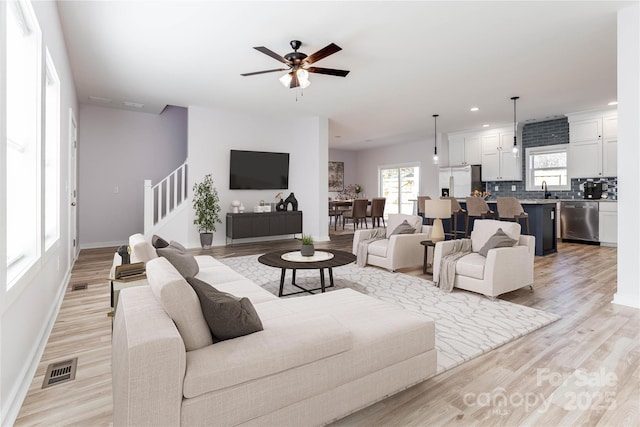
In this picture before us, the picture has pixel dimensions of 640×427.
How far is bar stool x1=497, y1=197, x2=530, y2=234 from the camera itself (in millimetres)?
5914

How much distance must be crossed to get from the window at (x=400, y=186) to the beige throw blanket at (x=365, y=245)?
19.8 ft

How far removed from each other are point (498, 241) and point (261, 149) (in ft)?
17.3

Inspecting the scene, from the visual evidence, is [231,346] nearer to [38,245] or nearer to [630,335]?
[38,245]

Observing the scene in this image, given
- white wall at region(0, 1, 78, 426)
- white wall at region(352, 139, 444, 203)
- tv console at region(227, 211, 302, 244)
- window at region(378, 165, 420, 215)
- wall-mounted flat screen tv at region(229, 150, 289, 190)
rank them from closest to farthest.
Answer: white wall at region(0, 1, 78, 426) < tv console at region(227, 211, 302, 244) < wall-mounted flat screen tv at region(229, 150, 289, 190) < white wall at region(352, 139, 444, 203) < window at region(378, 165, 420, 215)

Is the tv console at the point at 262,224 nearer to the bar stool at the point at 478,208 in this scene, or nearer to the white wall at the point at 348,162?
the bar stool at the point at 478,208

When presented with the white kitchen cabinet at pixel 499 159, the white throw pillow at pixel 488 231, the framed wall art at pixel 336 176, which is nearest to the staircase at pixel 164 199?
the white throw pillow at pixel 488 231

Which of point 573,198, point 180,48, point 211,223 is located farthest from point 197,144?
point 573,198

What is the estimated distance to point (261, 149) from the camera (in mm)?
7605

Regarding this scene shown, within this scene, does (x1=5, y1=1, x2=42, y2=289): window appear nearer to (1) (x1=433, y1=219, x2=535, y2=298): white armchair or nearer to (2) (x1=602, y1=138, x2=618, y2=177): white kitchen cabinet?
(1) (x1=433, y1=219, x2=535, y2=298): white armchair

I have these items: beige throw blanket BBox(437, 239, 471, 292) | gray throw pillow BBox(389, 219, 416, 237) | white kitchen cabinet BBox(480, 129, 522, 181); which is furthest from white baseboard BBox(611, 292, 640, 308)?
white kitchen cabinet BBox(480, 129, 522, 181)

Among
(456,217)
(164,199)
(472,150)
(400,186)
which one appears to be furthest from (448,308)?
(400,186)

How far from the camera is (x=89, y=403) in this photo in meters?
1.83

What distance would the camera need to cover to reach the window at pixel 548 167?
7738 millimetres

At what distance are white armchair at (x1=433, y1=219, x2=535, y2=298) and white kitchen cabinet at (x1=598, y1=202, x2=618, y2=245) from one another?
4355mm
